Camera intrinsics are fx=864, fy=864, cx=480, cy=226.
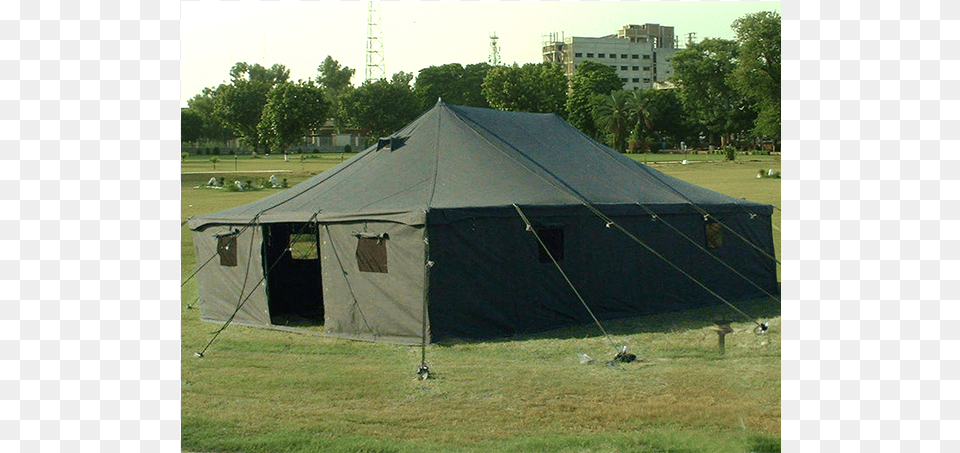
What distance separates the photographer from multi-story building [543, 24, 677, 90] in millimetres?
8406

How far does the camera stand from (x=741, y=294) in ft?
44.7

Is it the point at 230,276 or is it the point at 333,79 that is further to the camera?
the point at 230,276

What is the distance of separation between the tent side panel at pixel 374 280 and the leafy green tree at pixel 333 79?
167 centimetres

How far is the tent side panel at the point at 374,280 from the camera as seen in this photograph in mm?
10109

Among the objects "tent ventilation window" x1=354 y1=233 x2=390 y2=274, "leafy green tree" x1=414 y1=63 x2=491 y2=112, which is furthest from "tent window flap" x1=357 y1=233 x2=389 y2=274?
"leafy green tree" x1=414 y1=63 x2=491 y2=112

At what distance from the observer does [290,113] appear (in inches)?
467

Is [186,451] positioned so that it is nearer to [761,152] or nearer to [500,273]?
[500,273]

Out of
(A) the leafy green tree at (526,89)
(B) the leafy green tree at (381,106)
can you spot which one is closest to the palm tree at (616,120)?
(A) the leafy green tree at (526,89)

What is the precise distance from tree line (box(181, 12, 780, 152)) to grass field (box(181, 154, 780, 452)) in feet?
2.44

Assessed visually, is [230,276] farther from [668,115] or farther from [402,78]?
[668,115]

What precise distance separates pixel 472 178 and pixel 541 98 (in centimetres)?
297

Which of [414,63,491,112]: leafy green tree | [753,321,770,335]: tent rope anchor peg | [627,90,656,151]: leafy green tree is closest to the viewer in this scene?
[627,90,656,151]: leafy green tree

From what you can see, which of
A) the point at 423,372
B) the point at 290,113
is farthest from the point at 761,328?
the point at 290,113

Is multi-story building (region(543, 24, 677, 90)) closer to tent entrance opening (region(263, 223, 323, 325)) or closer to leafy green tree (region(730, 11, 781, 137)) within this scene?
leafy green tree (region(730, 11, 781, 137))
